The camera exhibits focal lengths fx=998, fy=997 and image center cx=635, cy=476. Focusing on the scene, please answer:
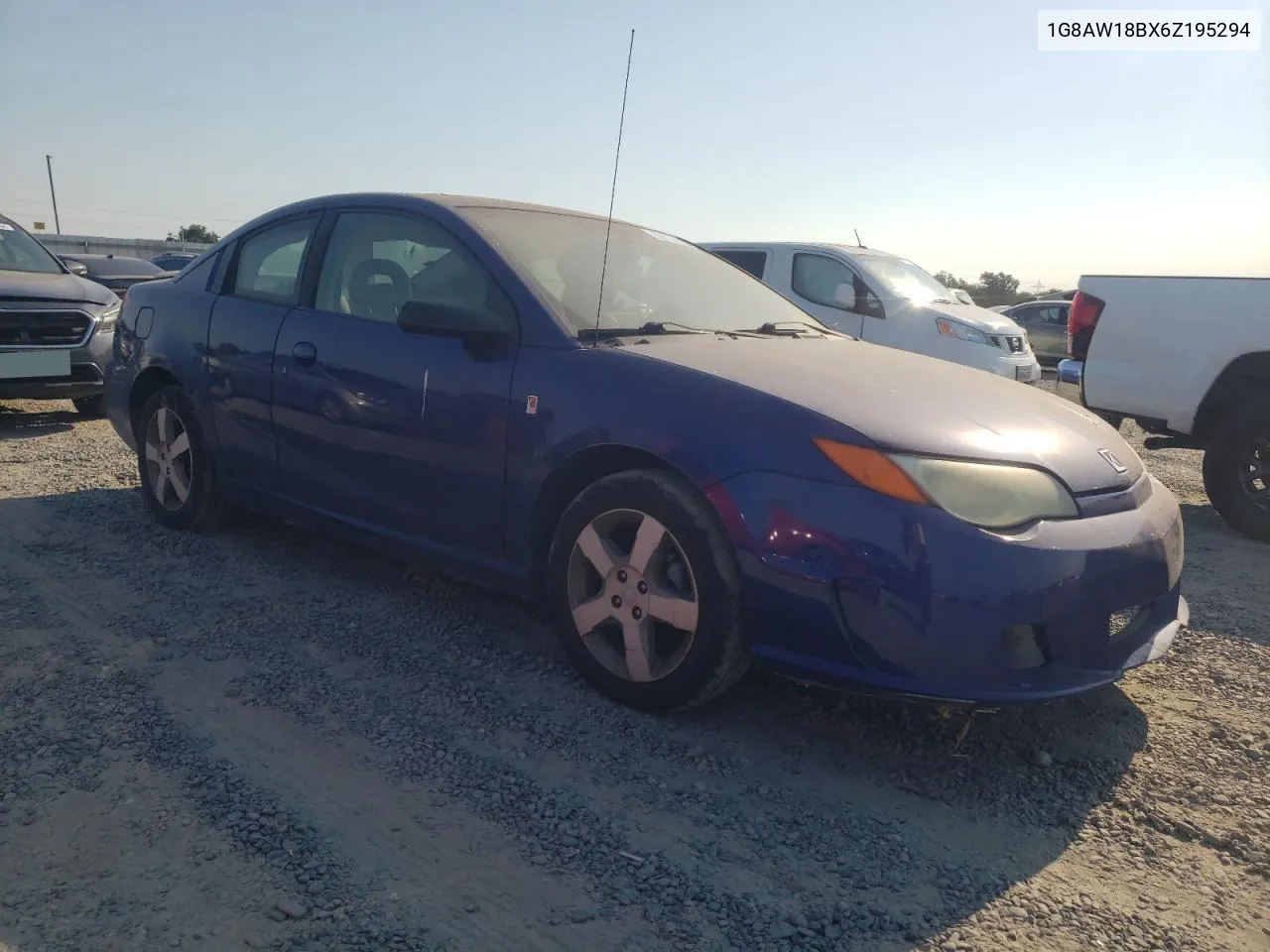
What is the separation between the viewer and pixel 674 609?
293 centimetres

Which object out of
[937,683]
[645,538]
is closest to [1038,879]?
[937,683]

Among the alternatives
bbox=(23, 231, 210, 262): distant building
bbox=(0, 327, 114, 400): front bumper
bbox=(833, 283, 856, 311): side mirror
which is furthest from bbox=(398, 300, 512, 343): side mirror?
bbox=(23, 231, 210, 262): distant building

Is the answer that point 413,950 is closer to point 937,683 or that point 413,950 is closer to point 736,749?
point 736,749

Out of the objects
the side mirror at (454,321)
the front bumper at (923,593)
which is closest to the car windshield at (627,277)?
the side mirror at (454,321)

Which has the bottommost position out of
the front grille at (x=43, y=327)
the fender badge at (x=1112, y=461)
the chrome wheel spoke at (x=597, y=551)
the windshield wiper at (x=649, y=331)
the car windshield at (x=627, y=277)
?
the front grille at (x=43, y=327)

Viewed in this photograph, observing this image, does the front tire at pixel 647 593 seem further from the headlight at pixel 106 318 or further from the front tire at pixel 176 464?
the headlight at pixel 106 318

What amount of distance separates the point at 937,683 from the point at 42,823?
2240mm

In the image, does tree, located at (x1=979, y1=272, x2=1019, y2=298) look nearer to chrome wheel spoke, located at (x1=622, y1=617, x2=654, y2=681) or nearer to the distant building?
the distant building

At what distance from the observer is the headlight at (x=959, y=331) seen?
30.3 ft

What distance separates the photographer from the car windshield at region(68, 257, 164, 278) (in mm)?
13554

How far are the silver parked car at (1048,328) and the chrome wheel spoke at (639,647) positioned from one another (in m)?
18.2

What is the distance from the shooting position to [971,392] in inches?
128

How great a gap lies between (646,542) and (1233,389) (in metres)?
4.66

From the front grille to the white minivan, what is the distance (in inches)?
215
